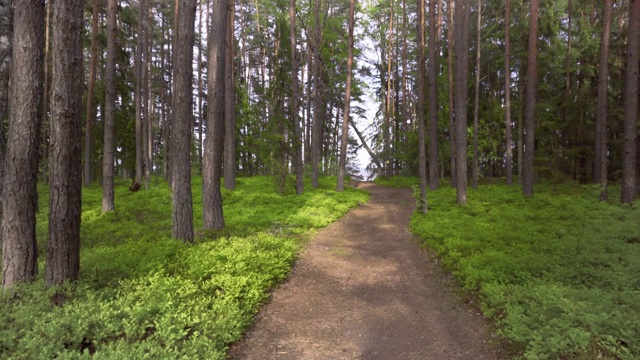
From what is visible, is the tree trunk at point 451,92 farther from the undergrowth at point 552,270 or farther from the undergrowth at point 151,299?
the undergrowth at point 151,299

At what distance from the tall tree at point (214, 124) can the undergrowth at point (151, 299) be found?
834 millimetres

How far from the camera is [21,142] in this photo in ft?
16.3

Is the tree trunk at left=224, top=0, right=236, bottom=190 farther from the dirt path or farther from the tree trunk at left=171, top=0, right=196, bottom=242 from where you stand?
the dirt path

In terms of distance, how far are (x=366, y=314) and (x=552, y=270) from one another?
340cm

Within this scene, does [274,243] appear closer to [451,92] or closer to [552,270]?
[552,270]

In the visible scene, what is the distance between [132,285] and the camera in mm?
5301

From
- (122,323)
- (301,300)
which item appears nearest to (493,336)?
(301,300)

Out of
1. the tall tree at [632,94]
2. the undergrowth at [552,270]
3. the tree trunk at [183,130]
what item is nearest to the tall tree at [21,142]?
the tree trunk at [183,130]

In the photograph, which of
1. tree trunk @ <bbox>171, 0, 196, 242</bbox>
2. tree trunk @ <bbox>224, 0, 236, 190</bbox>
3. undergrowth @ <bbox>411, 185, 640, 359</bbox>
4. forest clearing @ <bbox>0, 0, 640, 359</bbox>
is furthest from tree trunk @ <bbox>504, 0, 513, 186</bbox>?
tree trunk @ <bbox>171, 0, 196, 242</bbox>

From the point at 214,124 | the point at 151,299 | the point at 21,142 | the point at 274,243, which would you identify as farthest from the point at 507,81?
the point at 21,142

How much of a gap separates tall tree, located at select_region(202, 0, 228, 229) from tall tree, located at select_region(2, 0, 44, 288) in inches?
191

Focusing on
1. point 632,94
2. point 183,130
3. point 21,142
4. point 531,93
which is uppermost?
point 531,93

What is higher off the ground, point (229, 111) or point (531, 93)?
point (531, 93)

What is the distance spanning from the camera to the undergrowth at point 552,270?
3727 mm
